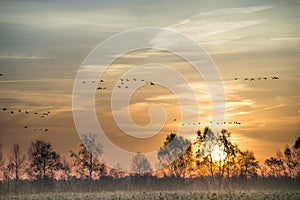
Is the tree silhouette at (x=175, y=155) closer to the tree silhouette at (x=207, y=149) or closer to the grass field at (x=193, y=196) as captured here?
the tree silhouette at (x=207, y=149)

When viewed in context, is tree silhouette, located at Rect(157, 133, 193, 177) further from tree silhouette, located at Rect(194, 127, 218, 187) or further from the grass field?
the grass field

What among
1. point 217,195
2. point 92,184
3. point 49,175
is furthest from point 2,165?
point 217,195

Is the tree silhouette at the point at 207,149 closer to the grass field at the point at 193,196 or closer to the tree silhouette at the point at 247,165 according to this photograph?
the tree silhouette at the point at 247,165

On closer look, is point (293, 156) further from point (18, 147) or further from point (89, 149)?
point (18, 147)

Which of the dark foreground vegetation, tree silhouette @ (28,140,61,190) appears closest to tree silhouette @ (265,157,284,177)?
the dark foreground vegetation

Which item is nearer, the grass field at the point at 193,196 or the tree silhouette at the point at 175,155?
the grass field at the point at 193,196

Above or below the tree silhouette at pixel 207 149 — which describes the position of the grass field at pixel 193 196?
below

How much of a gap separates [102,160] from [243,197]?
32.5 meters

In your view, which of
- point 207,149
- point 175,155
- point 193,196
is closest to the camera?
point 193,196

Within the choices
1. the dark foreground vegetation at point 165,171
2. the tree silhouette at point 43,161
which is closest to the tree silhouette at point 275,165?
the dark foreground vegetation at point 165,171

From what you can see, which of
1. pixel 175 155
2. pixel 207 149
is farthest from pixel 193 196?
pixel 175 155

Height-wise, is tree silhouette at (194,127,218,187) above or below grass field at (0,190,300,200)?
A: above

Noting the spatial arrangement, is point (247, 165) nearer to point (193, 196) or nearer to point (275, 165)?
point (275, 165)

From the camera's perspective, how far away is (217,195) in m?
46.9
